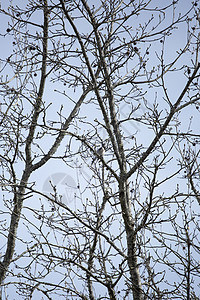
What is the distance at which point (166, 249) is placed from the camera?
12.7 feet

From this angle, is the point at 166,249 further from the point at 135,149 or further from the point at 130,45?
the point at 130,45

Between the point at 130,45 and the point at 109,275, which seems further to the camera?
the point at 130,45

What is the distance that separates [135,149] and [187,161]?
76 centimetres

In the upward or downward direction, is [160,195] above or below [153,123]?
below

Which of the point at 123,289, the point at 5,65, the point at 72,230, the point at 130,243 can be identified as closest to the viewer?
the point at 130,243

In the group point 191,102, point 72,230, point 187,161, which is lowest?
point 72,230

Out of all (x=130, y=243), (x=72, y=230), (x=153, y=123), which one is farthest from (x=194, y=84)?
(x=72, y=230)

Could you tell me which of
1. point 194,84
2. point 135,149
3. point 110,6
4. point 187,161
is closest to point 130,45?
point 110,6

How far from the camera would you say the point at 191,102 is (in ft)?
11.8

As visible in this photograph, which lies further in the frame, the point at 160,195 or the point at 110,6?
the point at 110,6

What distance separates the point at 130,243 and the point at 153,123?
1338 millimetres

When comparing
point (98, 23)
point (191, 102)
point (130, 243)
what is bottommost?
point (130, 243)

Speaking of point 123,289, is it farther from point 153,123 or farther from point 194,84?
point 194,84

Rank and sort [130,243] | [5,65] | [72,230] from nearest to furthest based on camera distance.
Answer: [130,243], [72,230], [5,65]
